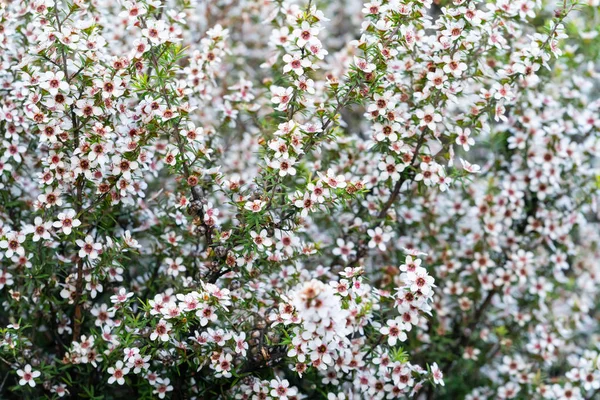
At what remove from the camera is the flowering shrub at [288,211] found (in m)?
3.07

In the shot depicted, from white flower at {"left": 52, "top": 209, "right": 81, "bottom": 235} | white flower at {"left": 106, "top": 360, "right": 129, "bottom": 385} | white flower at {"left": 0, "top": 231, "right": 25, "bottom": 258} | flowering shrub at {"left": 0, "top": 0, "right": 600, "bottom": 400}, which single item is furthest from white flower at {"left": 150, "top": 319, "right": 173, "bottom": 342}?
white flower at {"left": 0, "top": 231, "right": 25, "bottom": 258}

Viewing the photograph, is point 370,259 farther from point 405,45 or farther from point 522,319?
point 405,45

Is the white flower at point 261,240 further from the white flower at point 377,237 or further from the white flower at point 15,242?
the white flower at point 15,242

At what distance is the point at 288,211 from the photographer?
3229 mm

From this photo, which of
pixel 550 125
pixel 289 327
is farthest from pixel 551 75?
pixel 289 327

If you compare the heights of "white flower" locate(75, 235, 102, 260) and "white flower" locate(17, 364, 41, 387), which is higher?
"white flower" locate(75, 235, 102, 260)

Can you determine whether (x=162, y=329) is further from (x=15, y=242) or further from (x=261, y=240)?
(x=15, y=242)

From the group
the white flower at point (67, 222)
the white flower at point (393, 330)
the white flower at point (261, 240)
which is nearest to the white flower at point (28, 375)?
the white flower at point (67, 222)

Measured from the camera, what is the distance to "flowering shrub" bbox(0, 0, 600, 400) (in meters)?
3.07

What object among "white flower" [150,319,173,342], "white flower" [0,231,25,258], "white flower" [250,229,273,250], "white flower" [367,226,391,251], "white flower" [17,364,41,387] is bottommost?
"white flower" [17,364,41,387]

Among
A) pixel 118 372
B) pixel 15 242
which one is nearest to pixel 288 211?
pixel 118 372

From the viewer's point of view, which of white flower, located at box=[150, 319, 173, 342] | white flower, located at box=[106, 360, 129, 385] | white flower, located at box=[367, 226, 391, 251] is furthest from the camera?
white flower, located at box=[367, 226, 391, 251]

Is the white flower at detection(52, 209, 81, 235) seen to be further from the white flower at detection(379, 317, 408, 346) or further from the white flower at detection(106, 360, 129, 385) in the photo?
the white flower at detection(379, 317, 408, 346)

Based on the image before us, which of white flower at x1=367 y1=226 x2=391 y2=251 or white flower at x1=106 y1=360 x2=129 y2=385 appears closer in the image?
white flower at x1=106 y1=360 x2=129 y2=385
